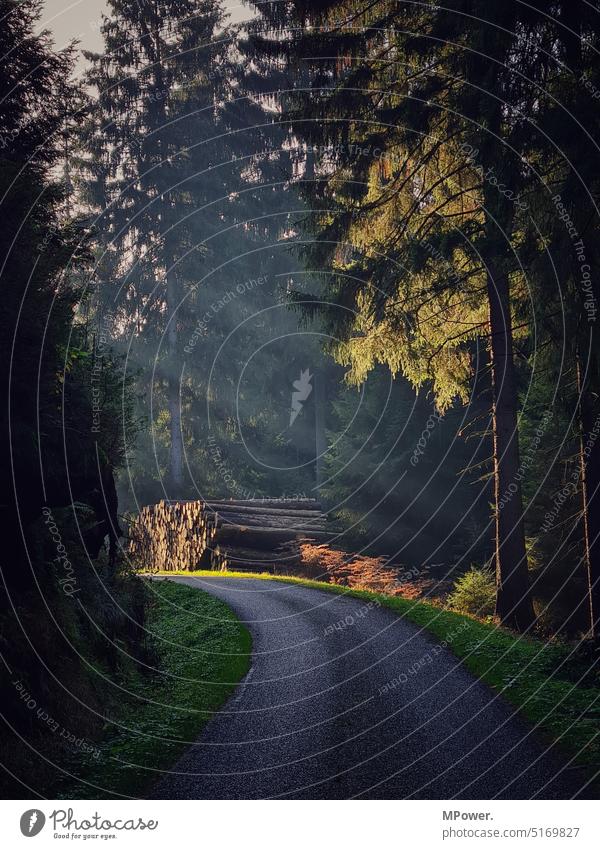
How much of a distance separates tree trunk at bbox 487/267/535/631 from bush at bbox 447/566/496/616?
235 centimetres

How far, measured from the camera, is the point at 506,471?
16062 millimetres

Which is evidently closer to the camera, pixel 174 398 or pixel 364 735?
pixel 364 735

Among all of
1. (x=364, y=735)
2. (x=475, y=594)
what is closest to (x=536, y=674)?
(x=364, y=735)

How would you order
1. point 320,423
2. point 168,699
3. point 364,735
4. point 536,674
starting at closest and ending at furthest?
point 364,735, point 168,699, point 536,674, point 320,423

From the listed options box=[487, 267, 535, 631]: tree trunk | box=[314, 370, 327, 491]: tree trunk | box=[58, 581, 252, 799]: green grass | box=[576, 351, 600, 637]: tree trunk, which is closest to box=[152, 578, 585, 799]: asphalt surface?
box=[58, 581, 252, 799]: green grass

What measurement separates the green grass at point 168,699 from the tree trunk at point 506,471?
577 centimetres

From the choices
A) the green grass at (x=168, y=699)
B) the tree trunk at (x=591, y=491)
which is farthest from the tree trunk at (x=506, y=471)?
the green grass at (x=168, y=699)

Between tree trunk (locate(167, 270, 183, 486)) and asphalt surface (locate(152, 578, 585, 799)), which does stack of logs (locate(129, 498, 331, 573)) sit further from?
asphalt surface (locate(152, 578, 585, 799))

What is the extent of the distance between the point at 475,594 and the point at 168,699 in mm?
10226

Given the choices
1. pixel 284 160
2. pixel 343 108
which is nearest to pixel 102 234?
pixel 284 160

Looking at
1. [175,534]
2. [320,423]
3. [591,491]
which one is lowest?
[175,534]

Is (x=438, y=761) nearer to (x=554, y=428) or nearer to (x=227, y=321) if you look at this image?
(x=554, y=428)
